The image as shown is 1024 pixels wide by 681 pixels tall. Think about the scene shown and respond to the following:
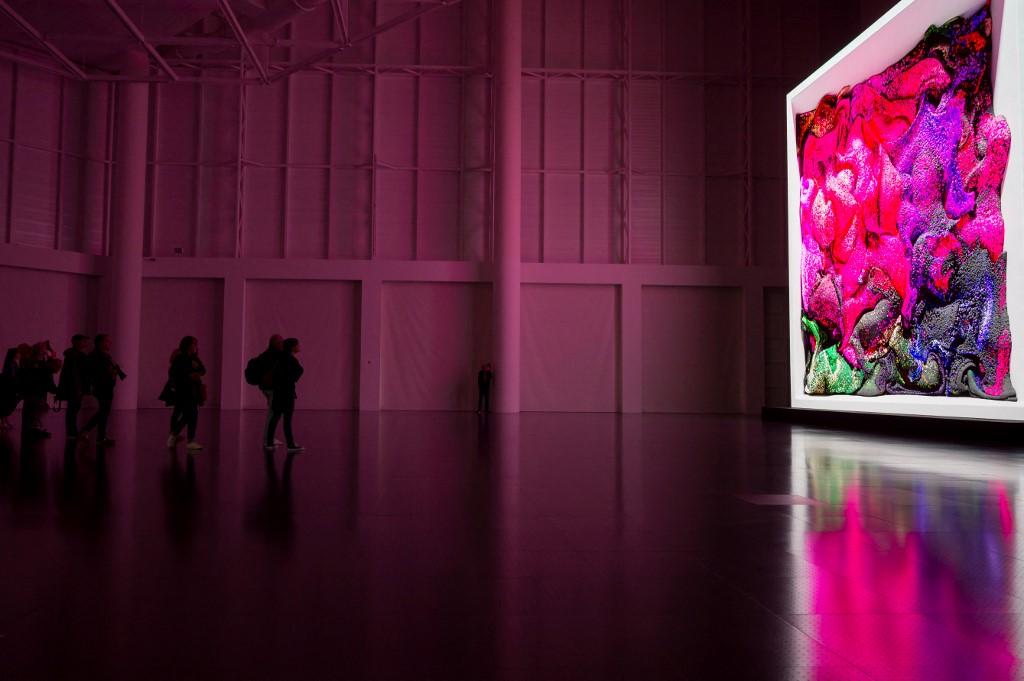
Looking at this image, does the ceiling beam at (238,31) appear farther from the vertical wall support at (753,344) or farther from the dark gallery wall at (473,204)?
the vertical wall support at (753,344)

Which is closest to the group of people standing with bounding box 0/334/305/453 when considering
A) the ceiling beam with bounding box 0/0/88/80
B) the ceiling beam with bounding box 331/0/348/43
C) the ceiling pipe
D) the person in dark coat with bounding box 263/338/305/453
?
the person in dark coat with bounding box 263/338/305/453

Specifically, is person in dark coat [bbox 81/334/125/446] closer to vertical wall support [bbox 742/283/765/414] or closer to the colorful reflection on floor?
the colorful reflection on floor

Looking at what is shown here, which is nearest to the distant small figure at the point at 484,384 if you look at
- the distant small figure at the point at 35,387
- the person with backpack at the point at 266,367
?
the distant small figure at the point at 35,387

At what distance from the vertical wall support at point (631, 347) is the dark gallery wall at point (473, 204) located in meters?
0.08

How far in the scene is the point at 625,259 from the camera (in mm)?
31281

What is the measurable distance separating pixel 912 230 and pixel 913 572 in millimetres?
13999

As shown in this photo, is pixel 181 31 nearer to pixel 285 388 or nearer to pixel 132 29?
pixel 132 29

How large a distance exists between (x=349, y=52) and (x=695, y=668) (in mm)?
31382

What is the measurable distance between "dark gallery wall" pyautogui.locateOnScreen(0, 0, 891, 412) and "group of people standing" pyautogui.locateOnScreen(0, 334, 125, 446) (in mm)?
14875

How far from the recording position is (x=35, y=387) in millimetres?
14516

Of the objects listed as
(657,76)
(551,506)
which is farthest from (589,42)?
(551,506)

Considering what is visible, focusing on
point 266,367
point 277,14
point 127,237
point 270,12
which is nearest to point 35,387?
point 266,367

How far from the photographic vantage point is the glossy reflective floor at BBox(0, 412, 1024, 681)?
3340mm

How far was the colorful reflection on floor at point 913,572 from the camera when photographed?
11.4ft
